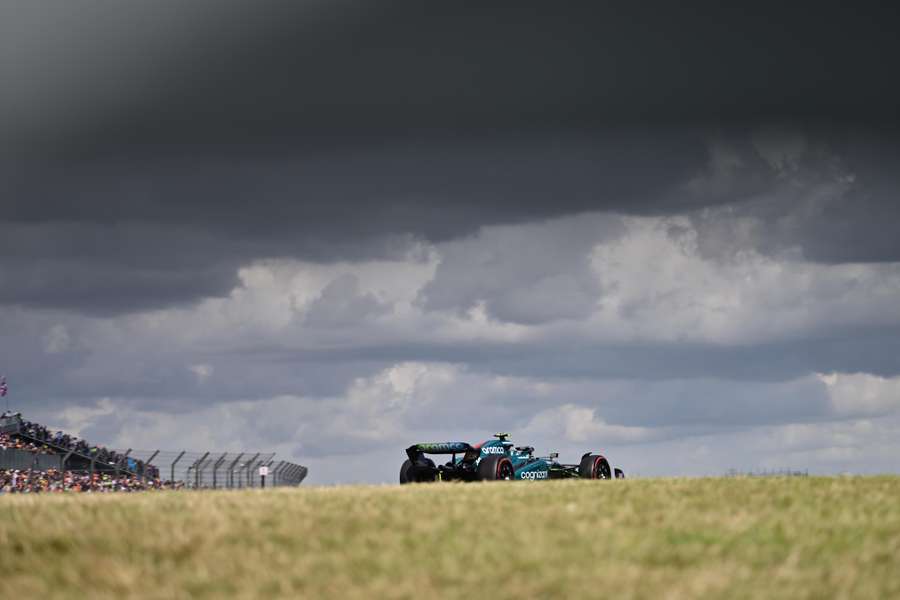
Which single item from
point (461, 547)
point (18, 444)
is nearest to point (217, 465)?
point (461, 547)

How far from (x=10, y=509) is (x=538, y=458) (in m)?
21.0

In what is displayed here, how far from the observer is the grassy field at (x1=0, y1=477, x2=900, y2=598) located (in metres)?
12.2

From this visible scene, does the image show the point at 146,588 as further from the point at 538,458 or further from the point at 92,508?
the point at 538,458

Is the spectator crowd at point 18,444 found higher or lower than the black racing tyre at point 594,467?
higher

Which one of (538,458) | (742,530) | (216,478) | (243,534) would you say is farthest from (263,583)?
(216,478)

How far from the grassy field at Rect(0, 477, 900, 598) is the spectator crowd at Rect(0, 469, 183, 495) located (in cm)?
2294

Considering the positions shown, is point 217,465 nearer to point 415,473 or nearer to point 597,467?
point 415,473

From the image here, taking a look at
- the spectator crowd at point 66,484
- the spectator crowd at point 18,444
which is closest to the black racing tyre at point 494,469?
the spectator crowd at point 66,484

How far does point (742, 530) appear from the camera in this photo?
1566 centimetres

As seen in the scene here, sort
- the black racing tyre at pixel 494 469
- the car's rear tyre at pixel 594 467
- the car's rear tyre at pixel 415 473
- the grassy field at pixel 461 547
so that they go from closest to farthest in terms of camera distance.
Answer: the grassy field at pixel 461 547 → the black racing tyre at pixel 494 469 → the car's rear tyre at pixel 415 473 → the car's rear tyre at pixel 594 467

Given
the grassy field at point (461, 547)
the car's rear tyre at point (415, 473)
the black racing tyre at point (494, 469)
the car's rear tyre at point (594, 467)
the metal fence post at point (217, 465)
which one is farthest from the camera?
the metal fence post at point (217, 465)

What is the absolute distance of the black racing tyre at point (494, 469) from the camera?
34688 mm

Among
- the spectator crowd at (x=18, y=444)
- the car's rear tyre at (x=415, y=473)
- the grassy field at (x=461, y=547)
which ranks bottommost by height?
the grassy field at (x=461, y=547)

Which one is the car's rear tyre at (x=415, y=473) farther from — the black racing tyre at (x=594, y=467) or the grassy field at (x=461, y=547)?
the grassy field at (x=461, y=547)
